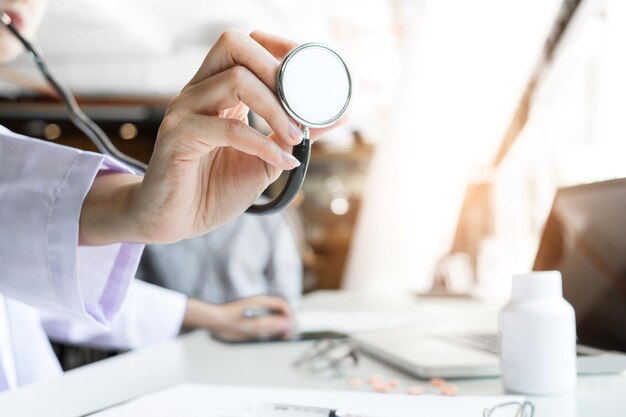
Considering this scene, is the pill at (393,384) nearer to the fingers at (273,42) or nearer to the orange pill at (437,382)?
the orange pill at (437,382)

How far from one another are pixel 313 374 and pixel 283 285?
1031 mm

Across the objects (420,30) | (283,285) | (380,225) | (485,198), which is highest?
(485,198)

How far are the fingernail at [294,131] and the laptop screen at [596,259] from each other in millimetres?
373

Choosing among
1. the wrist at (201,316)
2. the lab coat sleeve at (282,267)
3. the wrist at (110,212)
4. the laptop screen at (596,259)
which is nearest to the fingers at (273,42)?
the wrist at (110,212)

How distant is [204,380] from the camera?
61 cm

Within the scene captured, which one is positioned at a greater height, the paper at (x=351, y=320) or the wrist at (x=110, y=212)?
the paper at (x=351, y=320)

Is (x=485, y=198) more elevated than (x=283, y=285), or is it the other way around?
(x=485, y=198)

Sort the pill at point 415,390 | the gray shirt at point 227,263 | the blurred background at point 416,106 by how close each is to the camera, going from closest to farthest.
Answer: the pill at point 415,390
the gray shirt at point 227,263
the blurred background at point 416,106

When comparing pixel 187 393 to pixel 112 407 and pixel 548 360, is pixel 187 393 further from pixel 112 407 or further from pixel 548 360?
pixel 548 360

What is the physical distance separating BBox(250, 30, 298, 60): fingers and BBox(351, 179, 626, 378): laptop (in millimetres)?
330

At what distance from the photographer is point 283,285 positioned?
5.40ft

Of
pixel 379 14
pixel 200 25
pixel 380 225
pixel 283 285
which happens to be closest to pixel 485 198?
pixel 379 14

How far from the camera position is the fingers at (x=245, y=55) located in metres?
0.41

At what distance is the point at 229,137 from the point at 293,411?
0.21 metres
